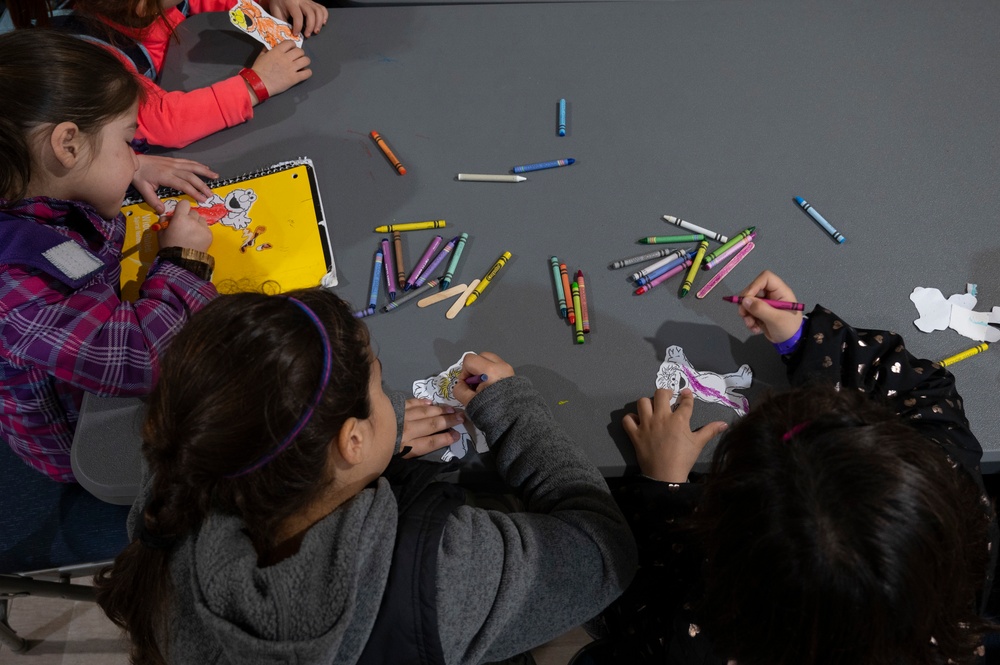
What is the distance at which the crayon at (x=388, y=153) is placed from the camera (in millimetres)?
1202

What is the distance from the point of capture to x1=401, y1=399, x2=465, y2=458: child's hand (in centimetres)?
95

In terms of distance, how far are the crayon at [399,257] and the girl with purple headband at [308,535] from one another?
0.82 ft

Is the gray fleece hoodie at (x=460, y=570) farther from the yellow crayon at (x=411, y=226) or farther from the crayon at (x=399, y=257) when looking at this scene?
the yellow crayon at (x=411, y=226)

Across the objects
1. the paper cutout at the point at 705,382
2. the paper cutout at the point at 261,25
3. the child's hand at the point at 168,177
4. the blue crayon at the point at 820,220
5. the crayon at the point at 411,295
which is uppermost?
the paper cutout at the point at 261,25

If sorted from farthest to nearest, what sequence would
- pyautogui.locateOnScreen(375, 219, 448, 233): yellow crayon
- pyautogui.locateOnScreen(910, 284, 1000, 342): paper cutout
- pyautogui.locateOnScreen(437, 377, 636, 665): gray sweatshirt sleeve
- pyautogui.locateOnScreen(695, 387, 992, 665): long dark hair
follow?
1. pyautogui.locateOnScreen(375, 219, 448, 233): yellow crayon
2. pyautogui.locateOnScreen(910, 284, 1000, 342): paper cutout
3. pyautogui.locateOnScreen(437, 377, 636, 665): gray sweatshirt sleeve
4. pyautogui.locateOnScreen(695, 387, 992, 665): long dark hair

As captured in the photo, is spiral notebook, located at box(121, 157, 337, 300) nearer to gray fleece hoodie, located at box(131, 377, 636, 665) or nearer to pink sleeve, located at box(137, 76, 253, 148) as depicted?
pink sleeve, located at box(137, 76, 253, 148)

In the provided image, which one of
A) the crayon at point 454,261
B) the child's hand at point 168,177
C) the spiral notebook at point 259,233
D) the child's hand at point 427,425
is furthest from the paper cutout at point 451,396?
the child's hand at point 168,177

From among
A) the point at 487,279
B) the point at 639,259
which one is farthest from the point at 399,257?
the point at 639,259

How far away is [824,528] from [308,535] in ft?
1.66

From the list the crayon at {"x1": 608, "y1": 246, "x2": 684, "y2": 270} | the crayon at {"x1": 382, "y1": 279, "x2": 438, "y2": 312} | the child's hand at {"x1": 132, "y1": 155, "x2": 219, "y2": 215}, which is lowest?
the crayon at {"x1": 382, "y1": 279, "x2": 438, "y2": 312}

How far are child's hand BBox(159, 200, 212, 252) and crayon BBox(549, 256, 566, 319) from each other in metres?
0.56

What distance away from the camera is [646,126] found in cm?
124

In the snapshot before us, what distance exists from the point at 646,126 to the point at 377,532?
0.87 m

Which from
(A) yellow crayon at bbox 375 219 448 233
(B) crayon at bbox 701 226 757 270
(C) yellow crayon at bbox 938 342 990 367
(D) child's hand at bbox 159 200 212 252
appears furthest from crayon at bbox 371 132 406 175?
(C) yellow crayon at bbox 938 342 990 367
